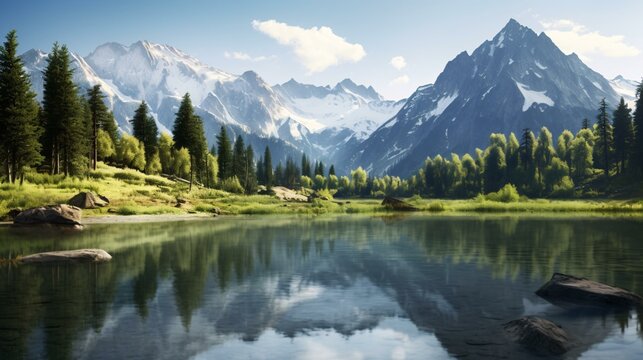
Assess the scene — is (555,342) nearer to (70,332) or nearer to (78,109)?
(70,332)

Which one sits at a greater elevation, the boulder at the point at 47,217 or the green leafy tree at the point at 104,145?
the green leafy tree at the point at 104,145

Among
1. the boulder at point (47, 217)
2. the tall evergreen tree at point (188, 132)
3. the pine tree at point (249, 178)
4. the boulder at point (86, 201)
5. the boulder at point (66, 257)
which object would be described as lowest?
the boulder at point (66, 257)

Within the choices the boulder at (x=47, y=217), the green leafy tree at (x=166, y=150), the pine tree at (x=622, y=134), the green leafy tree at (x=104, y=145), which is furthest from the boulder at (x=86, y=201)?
the pine tree at (x=622, y=134)

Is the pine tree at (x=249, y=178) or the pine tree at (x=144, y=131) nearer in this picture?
the pine tree at (x=144, y=131)

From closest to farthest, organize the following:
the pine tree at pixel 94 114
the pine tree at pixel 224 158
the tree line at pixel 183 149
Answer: the tree line at pixel 183 149 → the pine tree at pixel 94 114 → the pine tree at pixel 224 158

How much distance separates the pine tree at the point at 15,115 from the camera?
221 ft

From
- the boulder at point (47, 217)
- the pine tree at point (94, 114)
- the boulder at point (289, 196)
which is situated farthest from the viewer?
the boulder at point (289, 196)

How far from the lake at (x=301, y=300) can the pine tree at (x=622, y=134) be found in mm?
103070

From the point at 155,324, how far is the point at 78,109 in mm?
73521

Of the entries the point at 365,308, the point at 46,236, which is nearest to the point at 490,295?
the point at 365,308

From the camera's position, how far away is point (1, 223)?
Result: 5409cm

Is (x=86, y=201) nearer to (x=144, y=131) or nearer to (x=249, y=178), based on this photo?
(x=144, y=131)

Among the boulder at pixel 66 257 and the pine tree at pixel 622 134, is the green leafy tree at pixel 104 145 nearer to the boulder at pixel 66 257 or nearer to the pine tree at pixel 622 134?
the boulder at pixel 66 257

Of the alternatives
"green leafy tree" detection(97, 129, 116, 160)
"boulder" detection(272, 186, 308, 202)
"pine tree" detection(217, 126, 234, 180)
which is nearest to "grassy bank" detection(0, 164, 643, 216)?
"green leafy tree" detection(97, 129, 116, 160)
